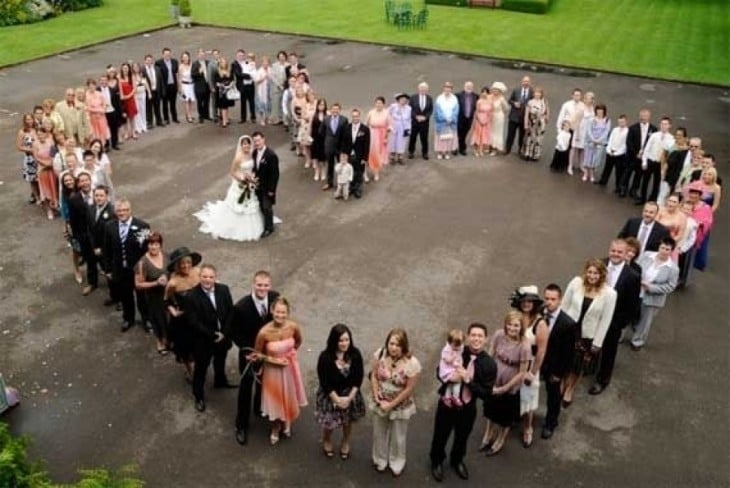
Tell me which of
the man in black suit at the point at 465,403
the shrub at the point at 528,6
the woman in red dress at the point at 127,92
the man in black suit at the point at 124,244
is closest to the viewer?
the man in black suit at the point at 465,403

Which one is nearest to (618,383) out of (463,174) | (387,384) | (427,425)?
(427,425)

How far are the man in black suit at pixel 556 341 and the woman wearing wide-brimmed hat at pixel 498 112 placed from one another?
8.75m

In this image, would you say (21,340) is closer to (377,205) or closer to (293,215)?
(293,215)

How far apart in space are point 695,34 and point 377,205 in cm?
2051

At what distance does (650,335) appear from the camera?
9625 millimetres

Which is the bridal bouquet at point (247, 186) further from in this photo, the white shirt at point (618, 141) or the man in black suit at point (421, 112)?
the white shirt at point (618, 141)

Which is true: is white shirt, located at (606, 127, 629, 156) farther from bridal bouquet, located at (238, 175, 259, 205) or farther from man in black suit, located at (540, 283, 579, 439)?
man in black suit, located at (540, 283, 579, 439)

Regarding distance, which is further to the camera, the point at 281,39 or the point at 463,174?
the point at 281,39

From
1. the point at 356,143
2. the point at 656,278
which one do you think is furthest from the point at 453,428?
the point at 356,143

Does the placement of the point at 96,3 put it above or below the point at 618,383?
above

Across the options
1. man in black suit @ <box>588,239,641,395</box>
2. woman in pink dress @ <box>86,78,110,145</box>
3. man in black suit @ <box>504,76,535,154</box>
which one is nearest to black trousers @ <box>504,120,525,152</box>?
man in black suit @ <box>504,76,535,154</box>

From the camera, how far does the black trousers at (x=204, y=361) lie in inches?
305

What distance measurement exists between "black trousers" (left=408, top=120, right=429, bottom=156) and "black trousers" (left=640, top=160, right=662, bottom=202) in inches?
177

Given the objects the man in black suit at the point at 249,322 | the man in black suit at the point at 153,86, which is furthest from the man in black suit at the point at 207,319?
the man in black suit at the point at 153,86
